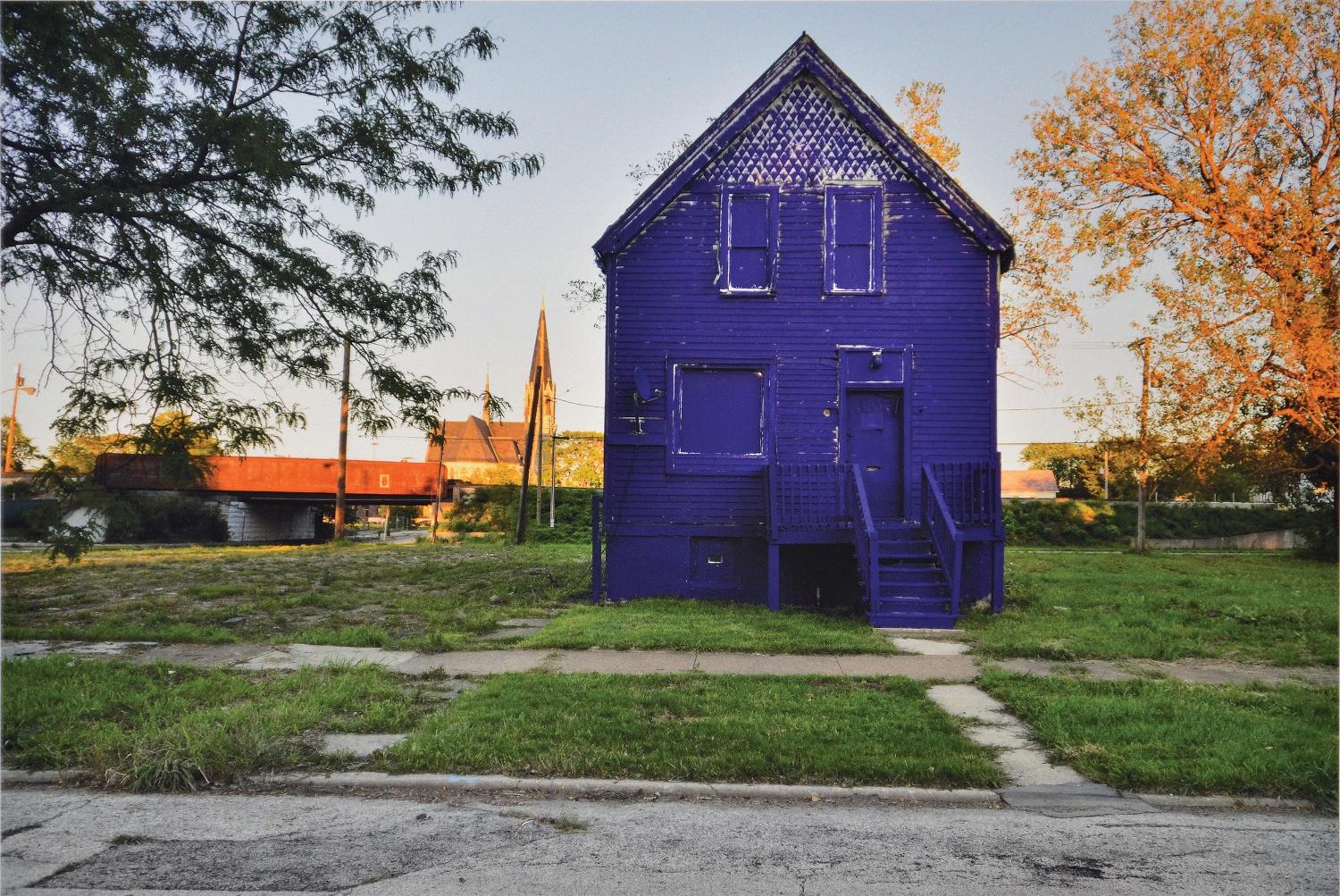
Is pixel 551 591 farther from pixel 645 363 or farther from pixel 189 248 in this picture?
pixel 189 248

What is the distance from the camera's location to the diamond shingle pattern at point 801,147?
15727mm

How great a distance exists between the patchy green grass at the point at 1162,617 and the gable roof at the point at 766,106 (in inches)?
235

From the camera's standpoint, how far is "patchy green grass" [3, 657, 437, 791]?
6074mm

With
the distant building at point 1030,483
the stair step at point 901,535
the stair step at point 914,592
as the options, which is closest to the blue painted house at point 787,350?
the stair step at point 901,535

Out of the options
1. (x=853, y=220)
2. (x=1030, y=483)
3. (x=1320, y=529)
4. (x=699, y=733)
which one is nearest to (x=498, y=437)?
(x=1030, y=483)

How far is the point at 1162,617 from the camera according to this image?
13680mm

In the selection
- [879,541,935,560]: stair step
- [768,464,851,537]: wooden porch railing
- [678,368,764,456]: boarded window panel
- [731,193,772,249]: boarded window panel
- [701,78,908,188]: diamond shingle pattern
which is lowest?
[879,541,935,560]: stair step

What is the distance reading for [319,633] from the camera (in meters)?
11.1

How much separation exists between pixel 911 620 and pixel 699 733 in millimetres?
6780

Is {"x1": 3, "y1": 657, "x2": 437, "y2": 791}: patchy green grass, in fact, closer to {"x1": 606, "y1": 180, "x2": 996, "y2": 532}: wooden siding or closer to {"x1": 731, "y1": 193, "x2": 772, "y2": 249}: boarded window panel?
{"x1": 606, "y1": 180, "x2": 996, "y2": 532}: wooden siding

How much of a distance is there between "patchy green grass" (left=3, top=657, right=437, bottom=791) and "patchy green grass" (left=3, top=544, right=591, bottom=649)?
2.17 m

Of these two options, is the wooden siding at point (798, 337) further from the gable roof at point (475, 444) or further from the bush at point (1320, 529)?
the gable roof at point (475, 444)

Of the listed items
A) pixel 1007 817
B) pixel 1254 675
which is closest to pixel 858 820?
pixel 1007 817

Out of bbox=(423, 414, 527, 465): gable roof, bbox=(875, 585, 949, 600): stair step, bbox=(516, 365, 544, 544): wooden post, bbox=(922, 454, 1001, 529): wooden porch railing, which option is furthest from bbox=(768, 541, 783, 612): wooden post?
bbox=(423, 414, 527, 465): gable roof
